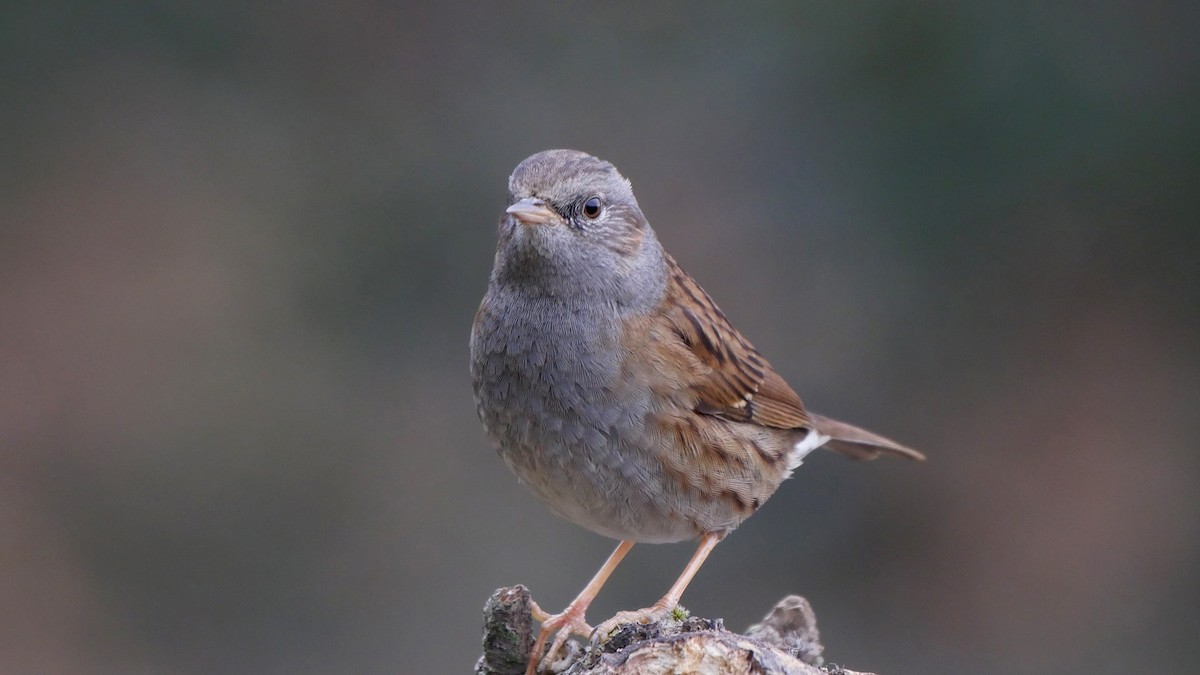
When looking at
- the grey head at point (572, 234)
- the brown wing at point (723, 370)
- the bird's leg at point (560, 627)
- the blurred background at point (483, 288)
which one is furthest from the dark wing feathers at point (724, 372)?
the blurred background at point (483, 288)

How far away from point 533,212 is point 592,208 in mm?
271

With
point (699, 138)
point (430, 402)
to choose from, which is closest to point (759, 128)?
point (699, 138)

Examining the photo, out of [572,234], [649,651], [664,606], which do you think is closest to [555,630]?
[664,606]

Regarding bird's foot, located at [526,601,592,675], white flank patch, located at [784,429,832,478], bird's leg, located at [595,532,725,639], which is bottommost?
bird's foot, located at [526,601,592,675]

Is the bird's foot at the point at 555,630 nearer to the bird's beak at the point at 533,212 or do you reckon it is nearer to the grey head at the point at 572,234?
the grey head at the point at 572,234

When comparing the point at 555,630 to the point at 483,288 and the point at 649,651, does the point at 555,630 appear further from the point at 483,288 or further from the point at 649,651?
the point at 483,288

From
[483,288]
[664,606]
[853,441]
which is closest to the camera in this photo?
[664,606]

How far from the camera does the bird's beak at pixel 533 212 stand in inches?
142

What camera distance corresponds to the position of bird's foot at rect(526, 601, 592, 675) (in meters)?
3.72

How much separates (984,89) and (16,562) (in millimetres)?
5997

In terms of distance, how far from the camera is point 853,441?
4.95 meters

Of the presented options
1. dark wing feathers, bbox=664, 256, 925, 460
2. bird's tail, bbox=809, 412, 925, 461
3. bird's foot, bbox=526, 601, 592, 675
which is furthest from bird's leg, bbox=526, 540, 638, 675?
bird's tail, bbox=809, 412, 925, 461

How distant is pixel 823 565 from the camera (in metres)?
6.97

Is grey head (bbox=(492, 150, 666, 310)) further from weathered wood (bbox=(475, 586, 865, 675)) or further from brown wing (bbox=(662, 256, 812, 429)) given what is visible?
weathered wood (bbox=(475, 586, 865, 675))
